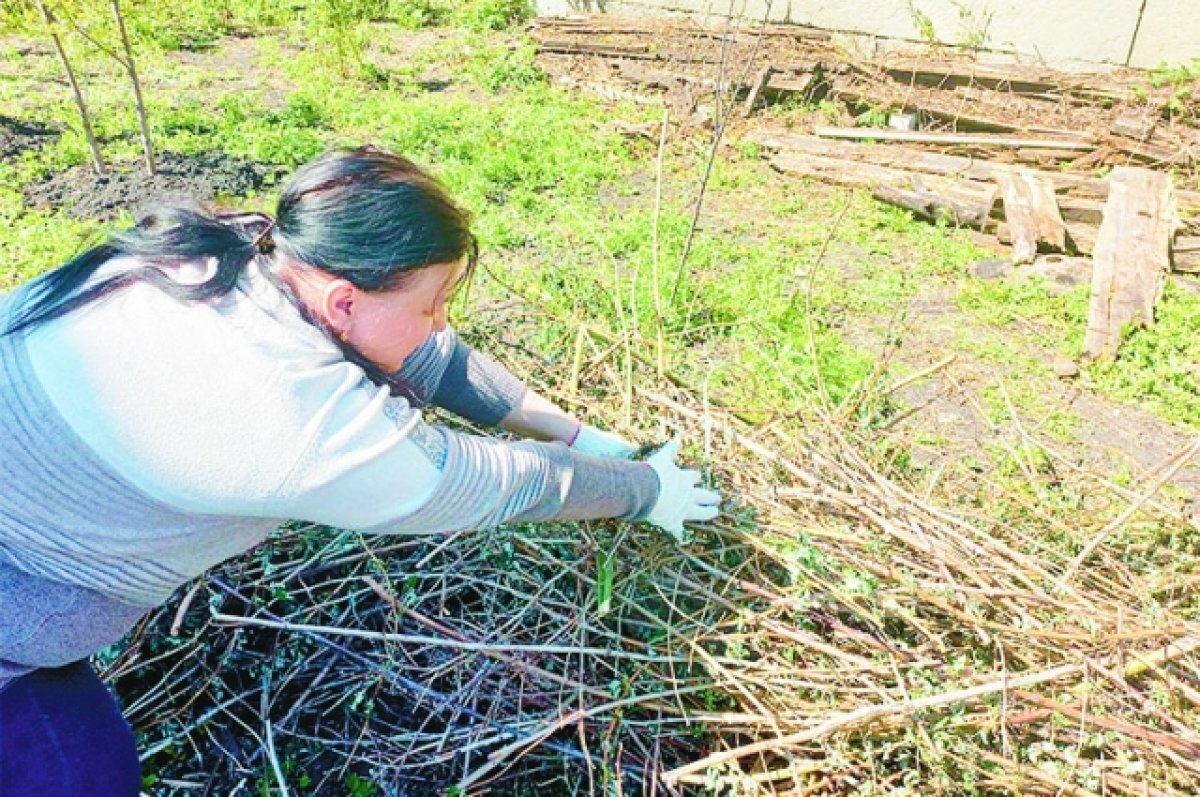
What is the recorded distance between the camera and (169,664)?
7.33ft

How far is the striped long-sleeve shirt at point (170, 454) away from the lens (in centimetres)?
135

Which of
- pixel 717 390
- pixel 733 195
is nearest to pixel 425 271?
pixel 717 390

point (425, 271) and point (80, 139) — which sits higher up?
point (425, 271)

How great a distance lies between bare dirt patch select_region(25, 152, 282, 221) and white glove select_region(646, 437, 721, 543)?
3.37 m

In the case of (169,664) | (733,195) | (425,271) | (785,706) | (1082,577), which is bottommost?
(169,664)

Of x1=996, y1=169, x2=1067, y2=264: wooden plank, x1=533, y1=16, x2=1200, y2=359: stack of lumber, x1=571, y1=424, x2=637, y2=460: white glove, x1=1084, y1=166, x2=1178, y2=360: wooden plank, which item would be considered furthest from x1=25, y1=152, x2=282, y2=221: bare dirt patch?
x1=1084, y1=166, x2=1178, y2=360: wooden plank

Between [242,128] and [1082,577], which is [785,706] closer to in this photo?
[1082,577]

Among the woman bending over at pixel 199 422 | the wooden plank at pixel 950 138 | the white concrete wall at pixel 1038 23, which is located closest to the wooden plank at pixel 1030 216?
the wooden plank at pixel 950 138

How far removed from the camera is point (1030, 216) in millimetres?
4762

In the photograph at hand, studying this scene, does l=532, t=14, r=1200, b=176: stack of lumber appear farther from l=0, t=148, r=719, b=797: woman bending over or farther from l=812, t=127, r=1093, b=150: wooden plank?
l=0, t=148, r=719, b=797: woman bending over

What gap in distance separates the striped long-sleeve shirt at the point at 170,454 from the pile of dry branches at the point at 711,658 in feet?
2.09

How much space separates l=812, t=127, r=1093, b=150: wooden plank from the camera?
559 cm

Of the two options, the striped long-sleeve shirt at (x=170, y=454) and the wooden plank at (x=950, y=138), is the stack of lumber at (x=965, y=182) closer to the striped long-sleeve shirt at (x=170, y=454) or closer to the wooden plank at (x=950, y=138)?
the wooden plank at (x=950, y=138)

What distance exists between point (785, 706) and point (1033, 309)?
2932 millimetres
